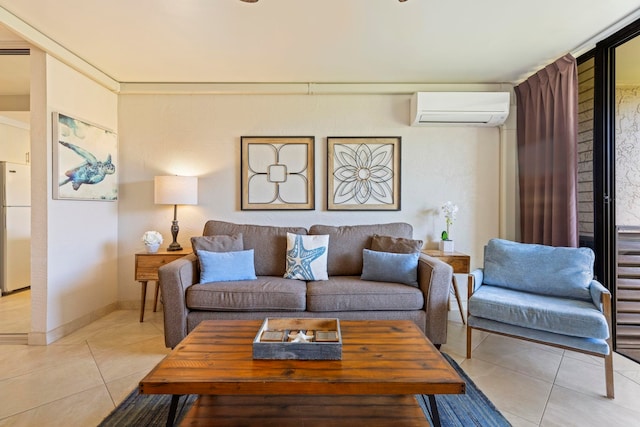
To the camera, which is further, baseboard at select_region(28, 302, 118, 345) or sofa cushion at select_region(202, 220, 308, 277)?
sofa cushion at select_region(202, 220, 308, 277)

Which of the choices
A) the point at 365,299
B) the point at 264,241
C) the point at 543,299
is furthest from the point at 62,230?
the point at 543,299

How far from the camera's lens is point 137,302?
3199 mm

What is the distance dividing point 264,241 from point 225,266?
0.48m

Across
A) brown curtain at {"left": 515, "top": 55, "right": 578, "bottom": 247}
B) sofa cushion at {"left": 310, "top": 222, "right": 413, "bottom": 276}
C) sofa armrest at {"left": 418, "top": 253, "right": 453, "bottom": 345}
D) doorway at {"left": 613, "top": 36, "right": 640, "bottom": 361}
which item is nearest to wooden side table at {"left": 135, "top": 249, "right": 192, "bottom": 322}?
sofa cushion at {"left": 310, "top": 222, "right": 413, "bottom": 276}

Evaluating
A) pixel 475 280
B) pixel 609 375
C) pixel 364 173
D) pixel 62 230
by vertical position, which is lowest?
pixel 609 375

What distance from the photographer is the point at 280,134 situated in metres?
3.19

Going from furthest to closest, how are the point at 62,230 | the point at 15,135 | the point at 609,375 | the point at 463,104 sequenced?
the point at 15,135 < the point at 463,104 < the point at 62,230 < the point at 609,375

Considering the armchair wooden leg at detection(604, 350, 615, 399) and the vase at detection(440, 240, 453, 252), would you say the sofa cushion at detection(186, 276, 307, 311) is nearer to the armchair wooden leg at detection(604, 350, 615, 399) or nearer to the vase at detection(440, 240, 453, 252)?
the vase at detection(440, 240, 453, 252)

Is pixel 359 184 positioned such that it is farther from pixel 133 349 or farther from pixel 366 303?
pixel 133 349

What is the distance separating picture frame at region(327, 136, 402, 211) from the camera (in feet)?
10.4

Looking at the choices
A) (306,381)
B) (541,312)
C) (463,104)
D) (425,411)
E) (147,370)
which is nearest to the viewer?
(306,381)

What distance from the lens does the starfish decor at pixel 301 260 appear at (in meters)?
2.54

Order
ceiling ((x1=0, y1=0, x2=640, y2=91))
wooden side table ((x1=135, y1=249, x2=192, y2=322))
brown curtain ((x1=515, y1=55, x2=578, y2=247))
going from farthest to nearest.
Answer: wooden side table ((x1=135, y1=249, x2=192, y2=322))
brown curtain ((x1=515, y1=55, x2=578, y2=247))
ceiling ((x1=0, y1=0, x2=640, y2=91))

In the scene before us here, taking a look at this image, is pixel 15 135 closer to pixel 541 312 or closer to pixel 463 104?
pixel 463 104
